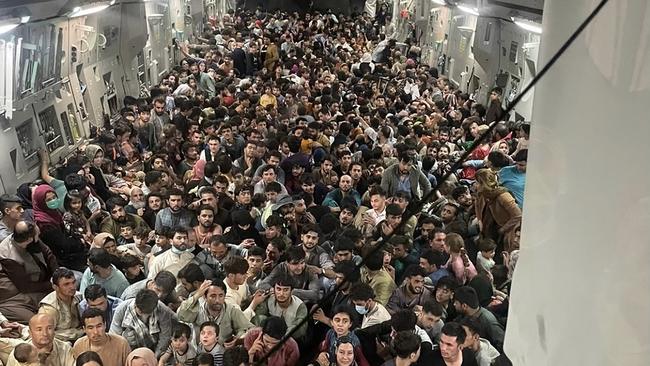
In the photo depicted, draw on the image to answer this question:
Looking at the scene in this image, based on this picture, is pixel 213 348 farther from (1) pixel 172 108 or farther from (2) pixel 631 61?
(1) pixel 172 108

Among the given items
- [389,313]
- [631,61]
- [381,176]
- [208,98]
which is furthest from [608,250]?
[208,98]

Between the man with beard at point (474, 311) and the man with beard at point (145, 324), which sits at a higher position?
the man with beard at point (474, 311)

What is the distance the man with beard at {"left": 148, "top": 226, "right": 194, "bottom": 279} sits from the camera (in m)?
3.70

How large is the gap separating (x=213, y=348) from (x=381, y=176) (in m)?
2.35

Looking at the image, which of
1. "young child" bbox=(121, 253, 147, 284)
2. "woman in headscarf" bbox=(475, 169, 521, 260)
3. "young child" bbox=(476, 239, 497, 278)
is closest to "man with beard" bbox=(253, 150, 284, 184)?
"young child" bbox=(121, 253, 147, 284)

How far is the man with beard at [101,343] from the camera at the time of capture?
9.65 feet

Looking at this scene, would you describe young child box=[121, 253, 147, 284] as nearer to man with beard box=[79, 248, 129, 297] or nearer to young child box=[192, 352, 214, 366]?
man with beard box=[79, 248, 129, 297]

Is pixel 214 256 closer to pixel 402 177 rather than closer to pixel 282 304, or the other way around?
pixel 282 304

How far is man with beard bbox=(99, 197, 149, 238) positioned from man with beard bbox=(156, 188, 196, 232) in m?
0.19

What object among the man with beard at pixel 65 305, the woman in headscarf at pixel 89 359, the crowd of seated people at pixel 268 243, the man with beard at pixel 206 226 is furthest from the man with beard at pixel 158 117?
the woman in headscarf at pixel 89 359

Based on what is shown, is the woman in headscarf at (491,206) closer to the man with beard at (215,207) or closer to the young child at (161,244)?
the man with beard at (215,207)

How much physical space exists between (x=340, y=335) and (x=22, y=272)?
206cm

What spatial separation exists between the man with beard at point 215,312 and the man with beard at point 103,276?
52 centimetres

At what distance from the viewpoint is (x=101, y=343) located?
295 centimetres
